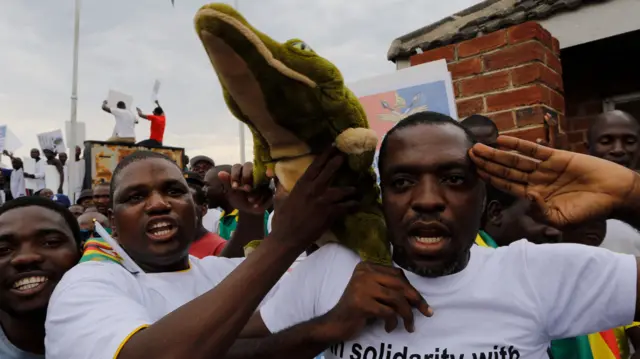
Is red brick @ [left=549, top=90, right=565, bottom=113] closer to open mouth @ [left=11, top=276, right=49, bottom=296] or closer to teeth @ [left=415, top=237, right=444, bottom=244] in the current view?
teeth @ [left=415, top=237, right=444, bottom=244]

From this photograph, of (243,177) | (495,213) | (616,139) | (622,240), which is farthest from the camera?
(616,139)

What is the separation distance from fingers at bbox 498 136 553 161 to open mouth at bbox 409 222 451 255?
0.28 m

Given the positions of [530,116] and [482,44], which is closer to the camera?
[530,116]

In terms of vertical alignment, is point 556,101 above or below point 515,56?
below

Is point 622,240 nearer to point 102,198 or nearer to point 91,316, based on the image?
point 91,316

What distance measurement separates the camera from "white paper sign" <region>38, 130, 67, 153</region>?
34.8 ft

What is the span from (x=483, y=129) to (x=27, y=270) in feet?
6.67

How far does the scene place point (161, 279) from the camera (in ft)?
6.35

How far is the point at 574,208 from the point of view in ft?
4.58

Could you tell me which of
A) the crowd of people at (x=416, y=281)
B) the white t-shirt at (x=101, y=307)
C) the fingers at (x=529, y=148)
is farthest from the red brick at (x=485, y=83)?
the white t-shirt at (x=101, y=307)

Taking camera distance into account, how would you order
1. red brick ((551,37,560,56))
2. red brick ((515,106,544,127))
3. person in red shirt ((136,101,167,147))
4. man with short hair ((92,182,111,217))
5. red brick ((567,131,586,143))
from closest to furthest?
red brick ((515,106,544,127)) → red brick ((551,37,560,56)) → red brick ((567,131,586,143)) → man with short hair ((92,182,111,217)) → person in red shirt ((136,101,167,147))

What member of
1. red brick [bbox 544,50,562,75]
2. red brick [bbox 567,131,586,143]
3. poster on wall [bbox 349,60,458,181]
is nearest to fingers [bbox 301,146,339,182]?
poster on wall [bbox 349,60,458,181]

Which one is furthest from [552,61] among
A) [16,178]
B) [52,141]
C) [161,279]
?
[16,178]

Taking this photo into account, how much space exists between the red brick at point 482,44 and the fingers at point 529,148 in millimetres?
1612
